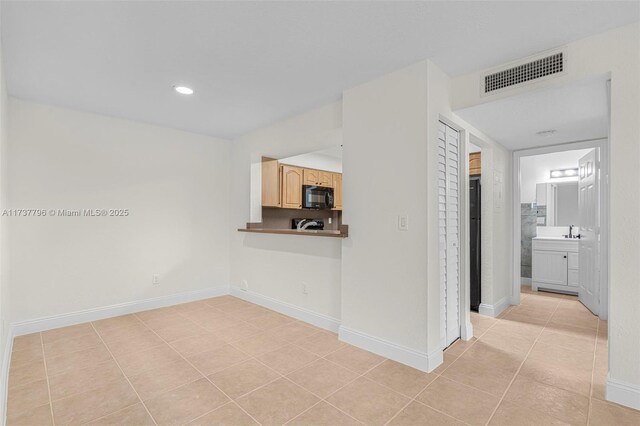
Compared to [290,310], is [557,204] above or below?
above

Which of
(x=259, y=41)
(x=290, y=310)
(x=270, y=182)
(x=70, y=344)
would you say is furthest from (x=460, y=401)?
(x=270, y=182)

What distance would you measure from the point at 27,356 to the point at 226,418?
2.08m

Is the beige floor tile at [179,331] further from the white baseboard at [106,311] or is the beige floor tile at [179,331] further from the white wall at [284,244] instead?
the white wall at [284,244]

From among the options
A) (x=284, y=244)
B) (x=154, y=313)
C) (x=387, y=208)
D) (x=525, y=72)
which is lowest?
(x=154, y=313)

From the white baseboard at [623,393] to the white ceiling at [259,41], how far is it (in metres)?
2.23

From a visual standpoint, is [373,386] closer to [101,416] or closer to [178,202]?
[101,416]

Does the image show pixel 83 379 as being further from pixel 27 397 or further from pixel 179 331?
pixel 179 331

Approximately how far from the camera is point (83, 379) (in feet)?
7.59

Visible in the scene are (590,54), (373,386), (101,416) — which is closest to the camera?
(101,416)

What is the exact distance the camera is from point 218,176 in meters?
4.75

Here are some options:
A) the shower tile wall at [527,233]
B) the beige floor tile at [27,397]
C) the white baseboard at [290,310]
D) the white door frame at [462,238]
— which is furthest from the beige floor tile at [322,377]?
the shower tile wall at [527,233]

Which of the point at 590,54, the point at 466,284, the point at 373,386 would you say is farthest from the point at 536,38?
the point at 373,386

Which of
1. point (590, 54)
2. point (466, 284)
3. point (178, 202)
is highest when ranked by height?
point (590, 54)

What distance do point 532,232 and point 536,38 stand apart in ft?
15.5
